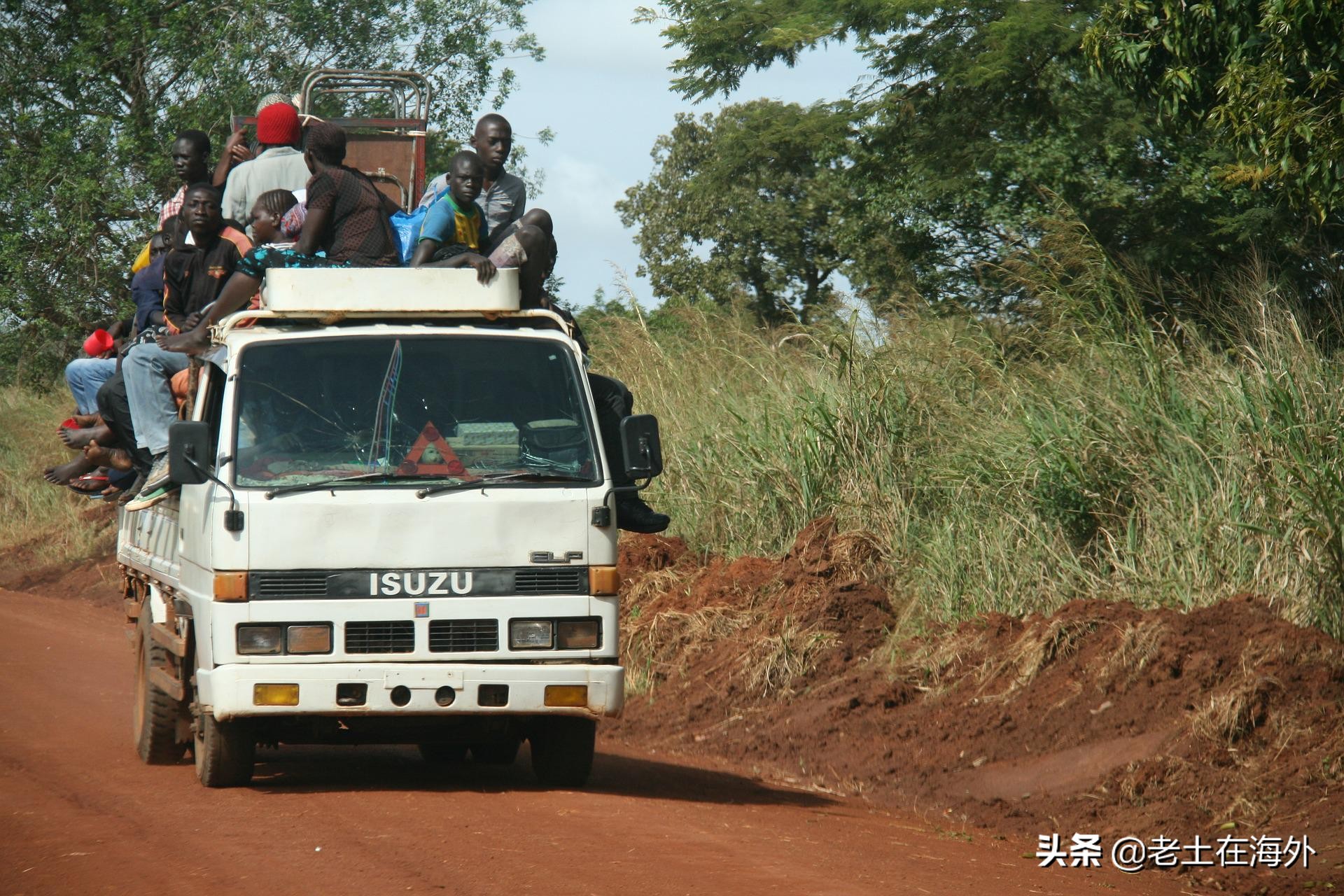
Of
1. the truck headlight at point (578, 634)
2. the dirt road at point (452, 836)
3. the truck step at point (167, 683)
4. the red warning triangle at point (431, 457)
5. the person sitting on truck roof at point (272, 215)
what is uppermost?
the person sitting on truck roof at point (272, 215)

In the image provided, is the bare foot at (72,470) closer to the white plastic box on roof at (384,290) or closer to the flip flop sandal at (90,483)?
the flip flop sandal at (90,483)

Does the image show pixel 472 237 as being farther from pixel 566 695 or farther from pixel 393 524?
pixel 566 695

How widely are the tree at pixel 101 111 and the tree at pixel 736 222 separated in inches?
242

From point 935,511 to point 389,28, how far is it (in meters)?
13.6

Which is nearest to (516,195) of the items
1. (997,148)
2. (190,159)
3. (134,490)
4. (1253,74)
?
(190,159)

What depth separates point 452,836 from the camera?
19.9 ft

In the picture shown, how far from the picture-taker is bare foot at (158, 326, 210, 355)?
7.70 m

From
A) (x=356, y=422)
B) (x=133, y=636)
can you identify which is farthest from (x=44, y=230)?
(x=356, y=422)

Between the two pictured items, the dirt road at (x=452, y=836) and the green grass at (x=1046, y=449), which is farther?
the green grass at (x=1046, y=449)

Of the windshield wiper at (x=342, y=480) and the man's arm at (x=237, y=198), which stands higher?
the man's arm at (x=237, y=198)

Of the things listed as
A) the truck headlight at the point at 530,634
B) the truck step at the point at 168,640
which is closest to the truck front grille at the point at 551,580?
the truck headlight at the point at 530,634

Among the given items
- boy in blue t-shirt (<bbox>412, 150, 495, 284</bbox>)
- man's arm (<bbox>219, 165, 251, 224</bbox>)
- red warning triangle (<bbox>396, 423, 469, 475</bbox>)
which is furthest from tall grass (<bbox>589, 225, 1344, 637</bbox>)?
man's arm (<bbox>219, 165, 251, 224</bbox>)

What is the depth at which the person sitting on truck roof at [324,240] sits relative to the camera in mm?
7793

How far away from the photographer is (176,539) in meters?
7.43
